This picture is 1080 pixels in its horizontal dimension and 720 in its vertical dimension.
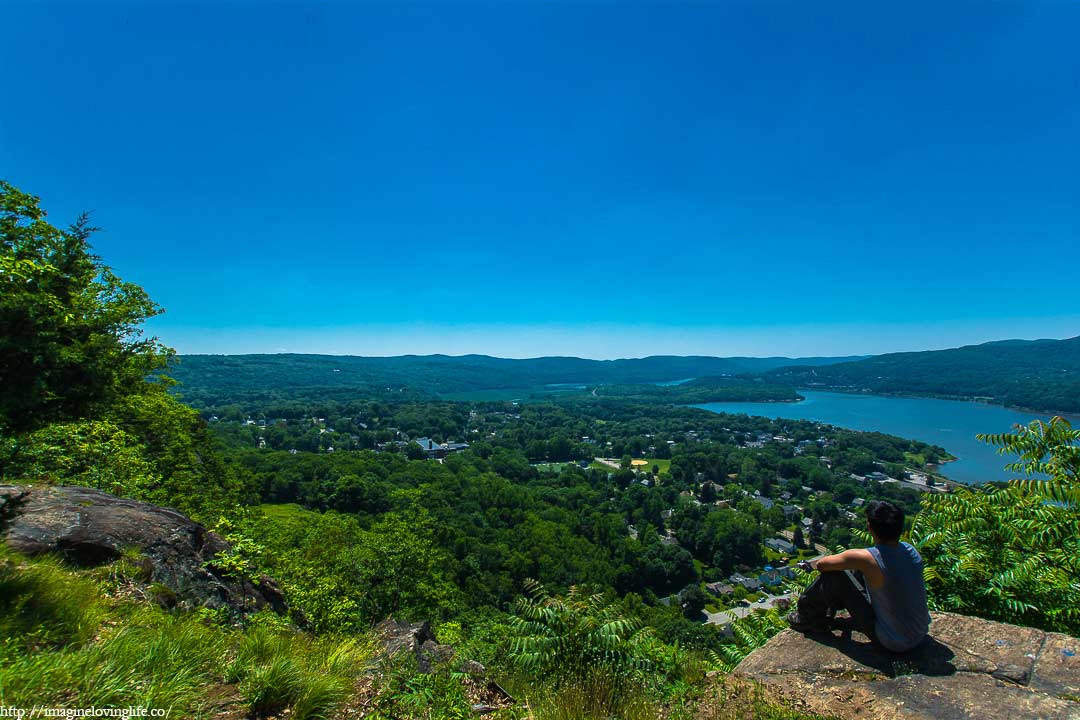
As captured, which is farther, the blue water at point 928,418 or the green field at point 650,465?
the green field at point 650,465

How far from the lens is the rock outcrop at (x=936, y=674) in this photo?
3117 millimetres

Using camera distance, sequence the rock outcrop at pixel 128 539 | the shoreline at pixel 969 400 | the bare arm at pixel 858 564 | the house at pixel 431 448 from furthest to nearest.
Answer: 1. the house at pixel 431 448
2. the shoreline at pixel 969 400
3. the rock outcrop at pixel 128 539
4. the bare arm at pixel 858 564

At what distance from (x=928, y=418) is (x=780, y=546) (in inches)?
4258

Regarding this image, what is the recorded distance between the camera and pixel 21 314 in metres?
4.43

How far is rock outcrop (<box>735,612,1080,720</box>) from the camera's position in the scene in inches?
123

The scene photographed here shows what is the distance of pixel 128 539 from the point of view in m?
5.78

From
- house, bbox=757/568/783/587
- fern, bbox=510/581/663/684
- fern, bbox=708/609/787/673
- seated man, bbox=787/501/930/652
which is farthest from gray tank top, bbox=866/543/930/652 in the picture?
house, bbox=757/568/783/587

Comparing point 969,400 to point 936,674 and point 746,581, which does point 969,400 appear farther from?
point 936,674

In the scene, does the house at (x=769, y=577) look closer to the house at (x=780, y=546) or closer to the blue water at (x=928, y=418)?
the house at (x=780, y=546)

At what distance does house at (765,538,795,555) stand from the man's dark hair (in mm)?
50459

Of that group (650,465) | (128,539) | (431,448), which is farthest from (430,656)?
(431,448)

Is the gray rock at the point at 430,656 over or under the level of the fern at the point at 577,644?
under

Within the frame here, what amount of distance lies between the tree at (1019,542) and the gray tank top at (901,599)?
1.69 meters

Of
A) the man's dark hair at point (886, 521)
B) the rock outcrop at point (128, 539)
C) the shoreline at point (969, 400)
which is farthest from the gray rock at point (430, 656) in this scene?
the shoreline at point (969, 400)
